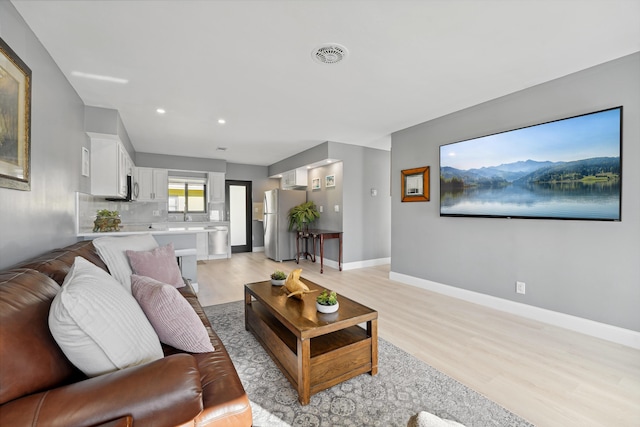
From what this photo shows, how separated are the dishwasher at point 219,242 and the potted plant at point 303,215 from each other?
1729mm

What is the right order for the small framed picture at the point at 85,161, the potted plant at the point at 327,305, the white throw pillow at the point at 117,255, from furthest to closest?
1. the small framed picture at the point at 85,161
2. the white throw pillow at the point at 117,255
3. the potted plant at the point at 327,305

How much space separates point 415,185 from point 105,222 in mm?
4206

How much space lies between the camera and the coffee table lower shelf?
1.62 m

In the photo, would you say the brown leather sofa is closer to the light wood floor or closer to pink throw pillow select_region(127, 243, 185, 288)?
pink throw pillow select_region(127, 243, 185, 288)

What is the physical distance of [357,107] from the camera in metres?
3.45

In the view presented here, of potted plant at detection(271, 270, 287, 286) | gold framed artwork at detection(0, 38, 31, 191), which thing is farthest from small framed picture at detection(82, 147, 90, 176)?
potted plant at detection(271, 270, 287, 286)

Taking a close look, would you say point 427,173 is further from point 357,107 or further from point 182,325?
point 182,325

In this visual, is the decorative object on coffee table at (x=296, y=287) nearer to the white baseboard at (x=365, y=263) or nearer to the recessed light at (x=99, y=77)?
the recessed light at (x=99, y=77)

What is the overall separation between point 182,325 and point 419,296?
10.2 feet

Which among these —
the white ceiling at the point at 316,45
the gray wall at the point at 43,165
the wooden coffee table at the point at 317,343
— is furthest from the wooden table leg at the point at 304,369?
the white ceiling at the point at 316,45

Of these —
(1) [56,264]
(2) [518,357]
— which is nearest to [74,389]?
(1) [56,264]

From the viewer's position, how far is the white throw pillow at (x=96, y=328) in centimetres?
88

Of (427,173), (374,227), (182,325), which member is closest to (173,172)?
(374,227)

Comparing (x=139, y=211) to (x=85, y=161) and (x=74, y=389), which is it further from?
(x=74, y=389)
